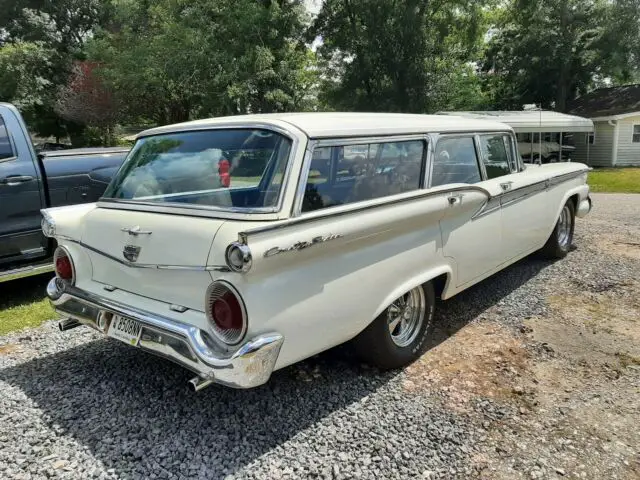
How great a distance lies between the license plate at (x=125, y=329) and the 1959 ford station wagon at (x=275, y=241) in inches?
0.5

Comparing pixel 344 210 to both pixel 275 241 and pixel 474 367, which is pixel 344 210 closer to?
pixel 275 241

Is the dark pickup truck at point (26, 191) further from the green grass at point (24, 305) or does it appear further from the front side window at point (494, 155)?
the front side window at point (494, 155)

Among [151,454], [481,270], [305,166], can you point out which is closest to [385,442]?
[151,454]

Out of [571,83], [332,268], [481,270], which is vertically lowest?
[481,270]

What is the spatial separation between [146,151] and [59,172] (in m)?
2.34

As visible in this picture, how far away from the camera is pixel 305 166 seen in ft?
9.68

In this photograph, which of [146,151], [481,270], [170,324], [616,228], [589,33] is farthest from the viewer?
[589,33]

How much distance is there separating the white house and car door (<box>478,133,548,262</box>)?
848 inches

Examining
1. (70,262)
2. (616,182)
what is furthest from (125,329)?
(616,182)

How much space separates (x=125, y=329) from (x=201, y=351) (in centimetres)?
75

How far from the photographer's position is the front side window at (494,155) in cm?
469

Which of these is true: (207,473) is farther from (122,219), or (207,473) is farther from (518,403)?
(518,403)

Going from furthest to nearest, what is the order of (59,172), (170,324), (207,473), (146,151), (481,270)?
(59,172), (481,270), (146,151), (170,324), (207,473)

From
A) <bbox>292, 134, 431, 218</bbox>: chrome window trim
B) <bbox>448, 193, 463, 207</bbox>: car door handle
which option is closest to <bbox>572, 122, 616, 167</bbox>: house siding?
<bbox>448, 193, 463, 207</bbox>: car door handle
